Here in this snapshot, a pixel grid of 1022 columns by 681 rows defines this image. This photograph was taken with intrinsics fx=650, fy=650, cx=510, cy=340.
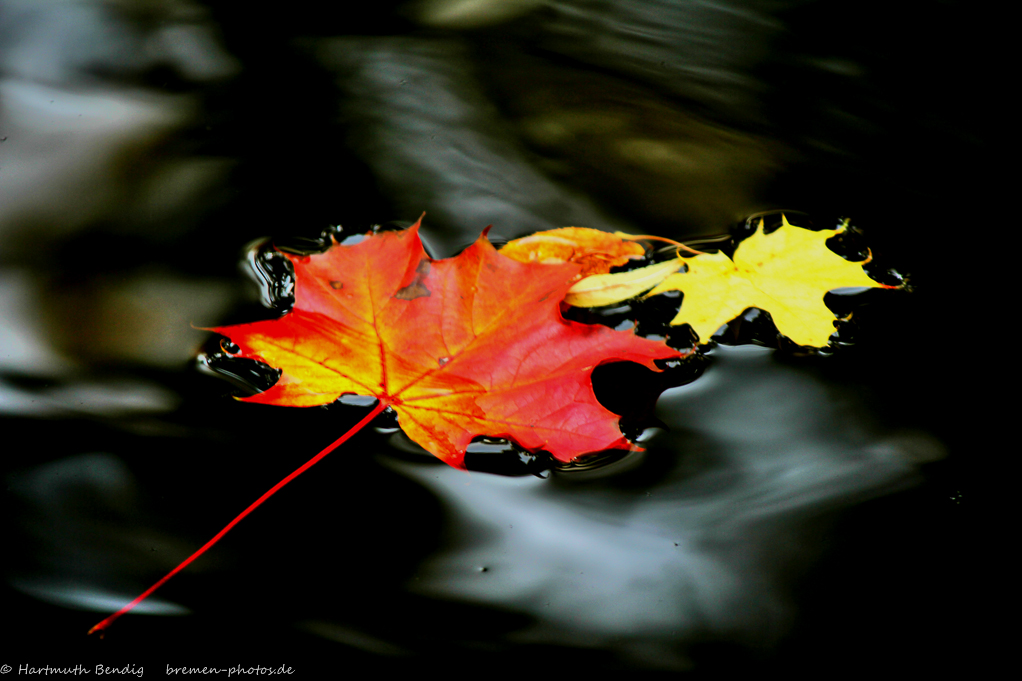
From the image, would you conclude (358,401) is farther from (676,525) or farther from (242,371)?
(676,525)

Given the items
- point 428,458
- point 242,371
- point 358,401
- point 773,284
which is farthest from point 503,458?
point 773,284

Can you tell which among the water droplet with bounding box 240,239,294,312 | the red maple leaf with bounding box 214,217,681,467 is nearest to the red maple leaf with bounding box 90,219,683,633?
the red maple leaf with bounding box 214,217,681,467

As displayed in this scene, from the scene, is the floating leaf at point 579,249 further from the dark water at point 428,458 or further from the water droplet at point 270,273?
the water droplet at point 270,273

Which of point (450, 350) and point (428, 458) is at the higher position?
point (450, 350)

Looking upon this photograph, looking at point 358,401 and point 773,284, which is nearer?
point 358,401

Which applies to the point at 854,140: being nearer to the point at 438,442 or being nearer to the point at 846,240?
the point at 846,240

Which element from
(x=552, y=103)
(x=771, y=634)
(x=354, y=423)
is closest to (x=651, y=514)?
(x=771, y=634)

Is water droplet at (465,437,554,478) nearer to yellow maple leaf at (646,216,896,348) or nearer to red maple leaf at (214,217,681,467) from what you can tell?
red maple leaf at (214,217,681,467)

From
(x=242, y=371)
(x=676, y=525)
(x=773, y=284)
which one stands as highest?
(x=773, y=284)
